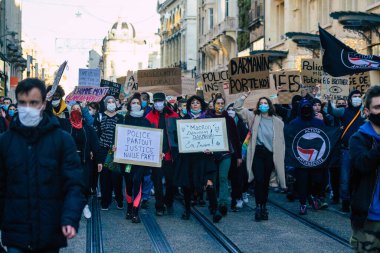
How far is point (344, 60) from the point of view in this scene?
1073cm

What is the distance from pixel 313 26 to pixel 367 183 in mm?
29322

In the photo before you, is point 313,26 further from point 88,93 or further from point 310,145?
point 310,145

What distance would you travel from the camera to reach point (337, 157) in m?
13.7

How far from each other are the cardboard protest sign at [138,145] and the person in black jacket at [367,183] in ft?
22.3

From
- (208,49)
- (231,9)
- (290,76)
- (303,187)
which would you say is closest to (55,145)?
(303,187)

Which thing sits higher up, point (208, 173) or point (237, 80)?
point (237, 80)

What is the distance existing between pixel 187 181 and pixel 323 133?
2.41m

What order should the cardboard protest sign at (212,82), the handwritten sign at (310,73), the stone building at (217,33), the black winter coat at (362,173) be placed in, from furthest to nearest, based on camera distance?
the stone building at (217,33) < the cardboard protest sign at (212,82) < the handwritten sign at (310,73) < the black winter coat at (362,173)

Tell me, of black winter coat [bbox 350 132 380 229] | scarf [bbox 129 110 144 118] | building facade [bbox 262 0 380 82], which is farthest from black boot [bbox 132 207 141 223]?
building facade [bbox 262 0 380 82]

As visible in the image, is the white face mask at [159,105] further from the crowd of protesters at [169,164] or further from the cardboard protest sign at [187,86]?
the cardboard protest sign at [187,86]

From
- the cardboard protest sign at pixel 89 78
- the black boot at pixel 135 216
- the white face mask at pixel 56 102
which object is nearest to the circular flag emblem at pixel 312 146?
the black boot at pixel 135 216

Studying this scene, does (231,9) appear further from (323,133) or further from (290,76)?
(323,133)

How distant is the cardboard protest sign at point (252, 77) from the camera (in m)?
15.9

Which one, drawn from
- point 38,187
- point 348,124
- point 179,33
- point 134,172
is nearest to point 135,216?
point 134,172
